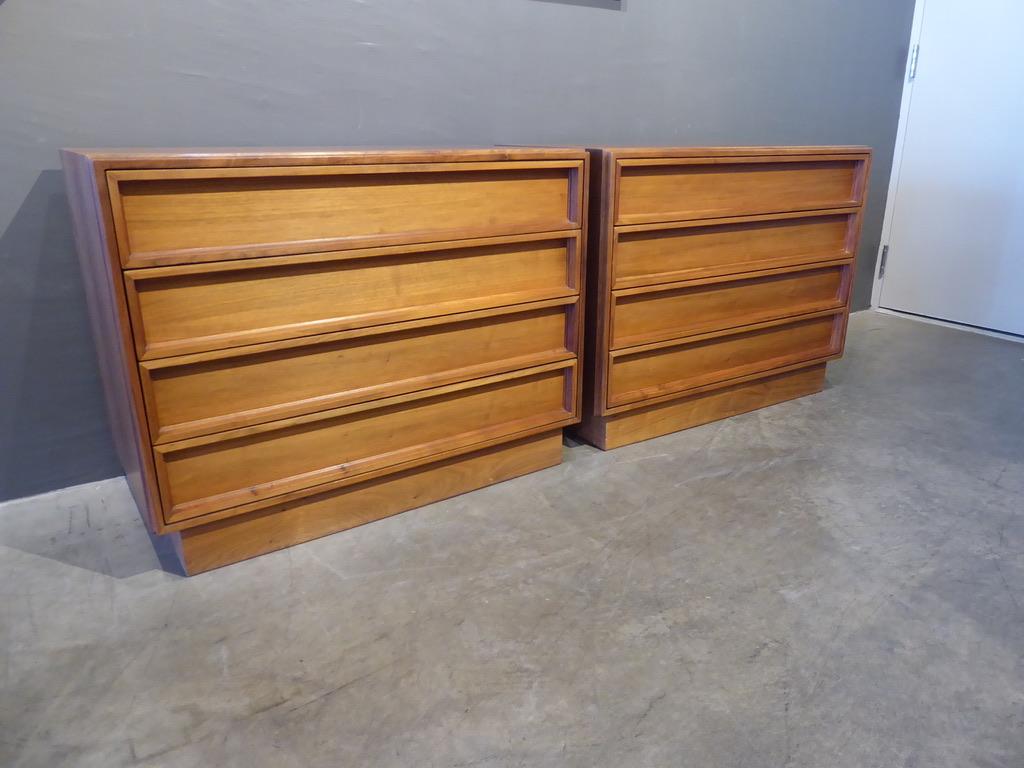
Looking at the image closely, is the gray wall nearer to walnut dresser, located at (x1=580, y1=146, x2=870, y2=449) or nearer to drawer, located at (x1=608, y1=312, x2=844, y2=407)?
walnut dresser, located at (x1=580, y1=146, x2=870, y2=449)

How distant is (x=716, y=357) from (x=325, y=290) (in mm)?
1223

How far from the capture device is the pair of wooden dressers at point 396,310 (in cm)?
132

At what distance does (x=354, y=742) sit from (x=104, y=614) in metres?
0.59

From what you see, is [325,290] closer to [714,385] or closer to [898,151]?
[714,385]

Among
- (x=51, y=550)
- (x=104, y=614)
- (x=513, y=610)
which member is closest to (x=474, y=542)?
(x=513, y=610)

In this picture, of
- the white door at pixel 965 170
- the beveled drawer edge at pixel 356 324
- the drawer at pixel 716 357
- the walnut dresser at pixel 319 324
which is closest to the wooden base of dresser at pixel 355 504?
the walnut dresser at pixel 319 324

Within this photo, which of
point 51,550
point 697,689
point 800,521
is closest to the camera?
point 697,689

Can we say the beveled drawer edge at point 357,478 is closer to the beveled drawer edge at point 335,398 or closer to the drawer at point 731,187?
the beveled drawer edge at point 335,398

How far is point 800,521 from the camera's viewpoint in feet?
5.52

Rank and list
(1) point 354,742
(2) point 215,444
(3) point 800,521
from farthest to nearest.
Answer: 1. (3) point 800,521
2. (2) point 215,444
3. (1) point 354,742

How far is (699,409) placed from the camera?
2215 millimetres

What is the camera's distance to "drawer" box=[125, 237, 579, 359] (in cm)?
131

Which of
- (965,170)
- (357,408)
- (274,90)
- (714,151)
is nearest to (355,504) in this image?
(357,408)

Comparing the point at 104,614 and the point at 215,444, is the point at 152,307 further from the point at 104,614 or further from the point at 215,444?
the point at 104,614
